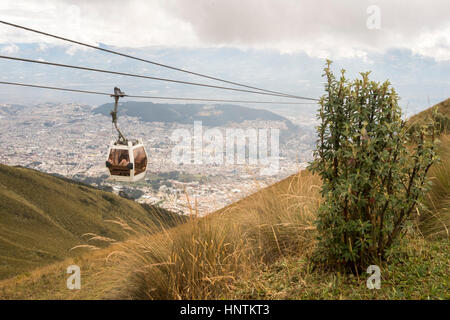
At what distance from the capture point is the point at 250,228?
157 inches

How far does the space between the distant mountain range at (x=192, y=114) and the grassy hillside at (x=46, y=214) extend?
2172 cm

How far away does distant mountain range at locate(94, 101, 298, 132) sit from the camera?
202 feet

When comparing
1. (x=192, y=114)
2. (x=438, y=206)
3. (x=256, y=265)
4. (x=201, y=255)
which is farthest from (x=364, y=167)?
(x=192, y=114)

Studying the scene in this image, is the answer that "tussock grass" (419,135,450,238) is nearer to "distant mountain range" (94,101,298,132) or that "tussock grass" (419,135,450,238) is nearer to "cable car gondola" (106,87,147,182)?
"cable car gondola" (106,87,147,182)

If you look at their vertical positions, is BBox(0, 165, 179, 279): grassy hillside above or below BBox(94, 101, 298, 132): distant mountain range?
below

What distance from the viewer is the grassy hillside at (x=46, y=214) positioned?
26609 millimetres

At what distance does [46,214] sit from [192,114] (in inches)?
1674

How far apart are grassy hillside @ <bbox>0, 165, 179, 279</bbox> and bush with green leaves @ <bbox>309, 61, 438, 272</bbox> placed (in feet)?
81.0

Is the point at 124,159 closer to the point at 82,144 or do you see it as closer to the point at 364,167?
the point at 364,167

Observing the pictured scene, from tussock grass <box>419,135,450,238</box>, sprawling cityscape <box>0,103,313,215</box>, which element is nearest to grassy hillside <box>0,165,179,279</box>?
sprawling cityscape <box>0,103,313,215</box>

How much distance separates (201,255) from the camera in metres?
3.29

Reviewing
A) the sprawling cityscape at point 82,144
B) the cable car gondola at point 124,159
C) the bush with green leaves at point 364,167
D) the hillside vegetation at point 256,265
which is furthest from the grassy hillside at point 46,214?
the bush with green leaves at point 364,167
